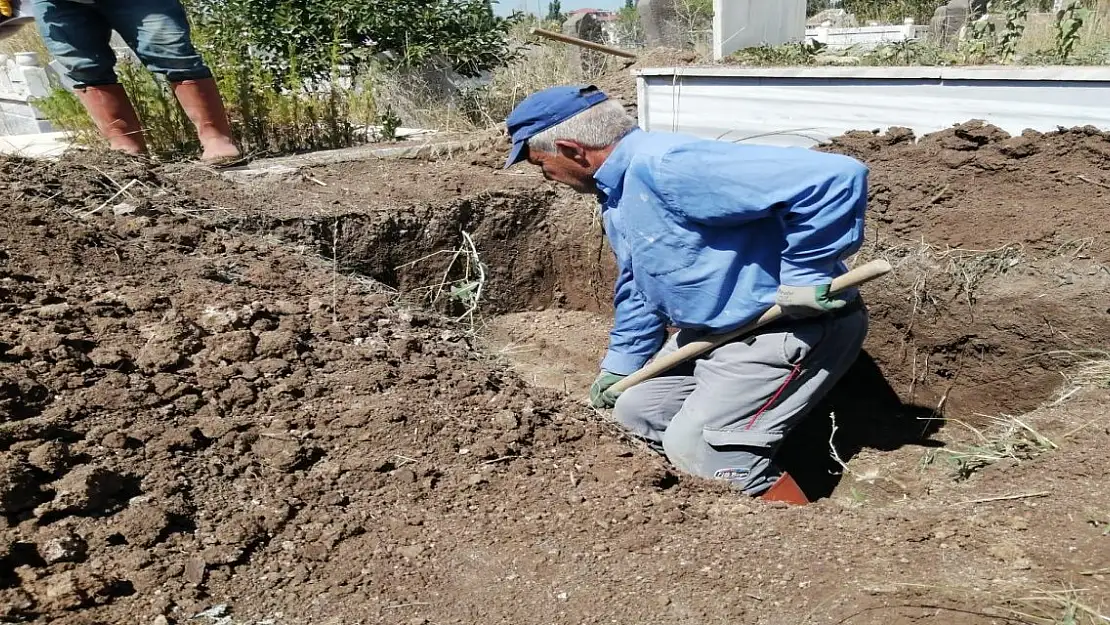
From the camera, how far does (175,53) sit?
3.97 metres

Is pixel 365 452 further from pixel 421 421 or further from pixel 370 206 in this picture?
pixel 370 206

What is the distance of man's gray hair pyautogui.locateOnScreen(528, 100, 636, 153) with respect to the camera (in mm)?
2557

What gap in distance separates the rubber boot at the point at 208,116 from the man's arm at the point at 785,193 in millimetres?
2800

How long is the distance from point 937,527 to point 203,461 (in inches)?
69.7

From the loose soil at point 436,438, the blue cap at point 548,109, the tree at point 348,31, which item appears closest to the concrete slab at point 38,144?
the tree at point 348,31

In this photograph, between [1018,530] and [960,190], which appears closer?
[1018,530]

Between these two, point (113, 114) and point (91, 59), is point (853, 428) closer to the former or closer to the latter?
point (113, 114)

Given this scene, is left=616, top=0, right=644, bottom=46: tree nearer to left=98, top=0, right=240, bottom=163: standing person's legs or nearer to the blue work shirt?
left=98, top=0, right=240, bottom=163: standing person's legs

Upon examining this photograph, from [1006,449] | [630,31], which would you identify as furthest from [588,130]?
[630,31]

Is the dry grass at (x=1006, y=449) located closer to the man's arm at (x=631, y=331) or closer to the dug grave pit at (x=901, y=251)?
the dug grave pit at (x=901, y=251)

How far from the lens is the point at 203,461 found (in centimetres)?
190

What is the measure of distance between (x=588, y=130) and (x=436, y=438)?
1.11 m

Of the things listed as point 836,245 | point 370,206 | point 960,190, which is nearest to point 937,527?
point 836,245

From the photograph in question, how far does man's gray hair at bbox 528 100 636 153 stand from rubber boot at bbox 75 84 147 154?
8.62 feet
